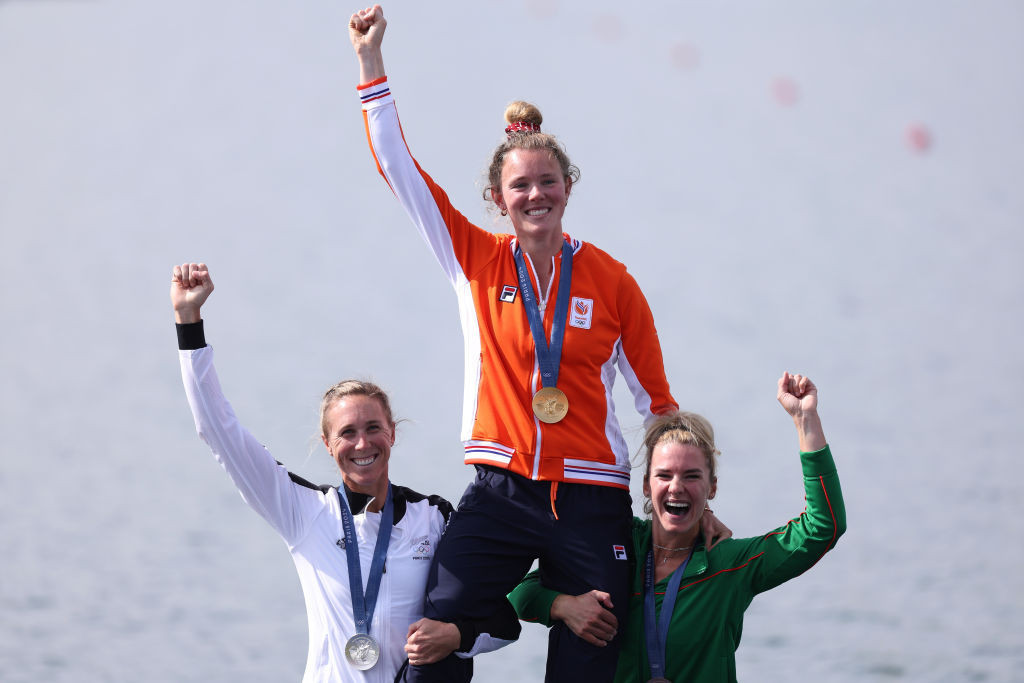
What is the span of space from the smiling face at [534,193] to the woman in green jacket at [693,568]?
0.69m

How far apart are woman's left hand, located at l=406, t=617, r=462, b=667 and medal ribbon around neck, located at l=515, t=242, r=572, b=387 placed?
0.72m

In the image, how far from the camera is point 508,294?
12.1ft

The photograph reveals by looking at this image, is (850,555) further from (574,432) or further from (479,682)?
(574,432)

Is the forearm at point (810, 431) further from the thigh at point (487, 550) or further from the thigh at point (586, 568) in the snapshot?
the thigh at point (487, 550)

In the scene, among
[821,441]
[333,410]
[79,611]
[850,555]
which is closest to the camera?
[821,441]

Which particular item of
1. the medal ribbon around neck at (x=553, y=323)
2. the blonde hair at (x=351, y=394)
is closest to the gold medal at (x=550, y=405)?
the medal ribbon around neck at (x=553, y=323)

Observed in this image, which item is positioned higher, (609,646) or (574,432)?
(574,432)

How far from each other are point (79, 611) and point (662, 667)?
8620mm

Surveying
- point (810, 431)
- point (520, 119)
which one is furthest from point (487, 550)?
point (520, 119)

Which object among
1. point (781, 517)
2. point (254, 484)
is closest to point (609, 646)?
point (254, 484)

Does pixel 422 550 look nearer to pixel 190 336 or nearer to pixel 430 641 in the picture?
pixel 430 641

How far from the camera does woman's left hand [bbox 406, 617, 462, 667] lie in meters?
3.37

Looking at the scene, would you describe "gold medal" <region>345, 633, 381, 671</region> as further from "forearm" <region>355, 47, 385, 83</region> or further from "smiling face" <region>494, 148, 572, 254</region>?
"forearm" <region>355, 47, 385, 83</region>

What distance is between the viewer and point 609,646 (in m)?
3.45
